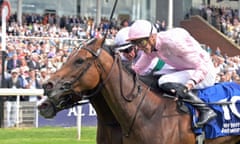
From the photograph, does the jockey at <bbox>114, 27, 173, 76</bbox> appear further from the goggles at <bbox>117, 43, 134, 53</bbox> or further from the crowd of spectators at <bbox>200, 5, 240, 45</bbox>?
the crowd of spectators at <bbox>200, 5, 240, 45</bbox>

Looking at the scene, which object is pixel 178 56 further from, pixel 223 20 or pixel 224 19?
pixel 224 19

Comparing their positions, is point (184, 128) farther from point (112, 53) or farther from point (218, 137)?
point (112, 53)

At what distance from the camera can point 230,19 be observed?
35.3m

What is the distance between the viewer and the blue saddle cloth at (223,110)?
21.8ft

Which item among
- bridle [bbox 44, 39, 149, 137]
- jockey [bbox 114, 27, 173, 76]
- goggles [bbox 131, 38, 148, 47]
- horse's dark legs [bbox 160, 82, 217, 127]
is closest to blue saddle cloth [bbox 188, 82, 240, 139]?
horse's dark legs [bbox 160, 82, 217, 127]

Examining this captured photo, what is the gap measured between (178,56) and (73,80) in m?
1.30

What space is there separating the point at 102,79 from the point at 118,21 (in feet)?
79.7

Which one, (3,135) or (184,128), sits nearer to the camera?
(184,128)

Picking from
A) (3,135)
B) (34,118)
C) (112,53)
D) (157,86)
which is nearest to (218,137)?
(157,86)

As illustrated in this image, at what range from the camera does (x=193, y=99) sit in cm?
658

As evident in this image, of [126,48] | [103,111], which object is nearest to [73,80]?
[103,111]

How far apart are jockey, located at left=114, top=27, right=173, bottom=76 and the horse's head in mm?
860

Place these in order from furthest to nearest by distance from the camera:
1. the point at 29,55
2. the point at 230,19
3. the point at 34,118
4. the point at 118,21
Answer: the point at 230,19 → the point at 118,21 → the point at 29,55 → the point at 34,118

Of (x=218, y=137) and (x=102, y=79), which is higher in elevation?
(x=102, y=79)
